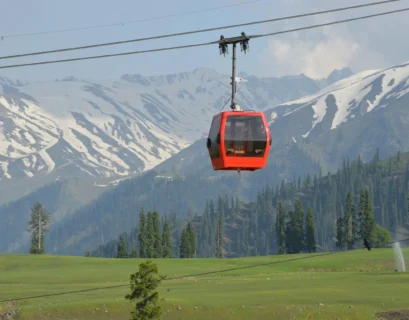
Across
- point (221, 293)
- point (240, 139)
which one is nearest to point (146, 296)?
point (221, 293)

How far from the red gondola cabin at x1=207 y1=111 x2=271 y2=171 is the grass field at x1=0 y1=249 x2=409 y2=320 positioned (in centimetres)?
4359

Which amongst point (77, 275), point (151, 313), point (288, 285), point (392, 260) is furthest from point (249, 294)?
point (392, 260)

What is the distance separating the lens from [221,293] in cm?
10306

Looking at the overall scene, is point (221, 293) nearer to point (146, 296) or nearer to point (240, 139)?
point (146, 296)

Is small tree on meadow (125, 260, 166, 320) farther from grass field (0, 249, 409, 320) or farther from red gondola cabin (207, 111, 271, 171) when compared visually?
red gondola cabin (207, 111, 271, 171)

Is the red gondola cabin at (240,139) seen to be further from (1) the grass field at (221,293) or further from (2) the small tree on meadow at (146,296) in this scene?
(1) the grass field at (221,293)

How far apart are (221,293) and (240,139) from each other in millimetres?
59335

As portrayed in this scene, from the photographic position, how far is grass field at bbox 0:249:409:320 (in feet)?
295

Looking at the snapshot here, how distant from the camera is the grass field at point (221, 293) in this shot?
3536 inches

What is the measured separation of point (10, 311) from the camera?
92.2 metres

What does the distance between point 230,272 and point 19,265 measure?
4112cm

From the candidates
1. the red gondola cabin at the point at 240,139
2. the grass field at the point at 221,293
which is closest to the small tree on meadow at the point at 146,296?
the grass field at the point at 221,293

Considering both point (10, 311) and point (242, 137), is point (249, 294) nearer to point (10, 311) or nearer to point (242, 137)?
point (10, 311)

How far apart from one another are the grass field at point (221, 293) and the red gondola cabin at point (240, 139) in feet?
143
